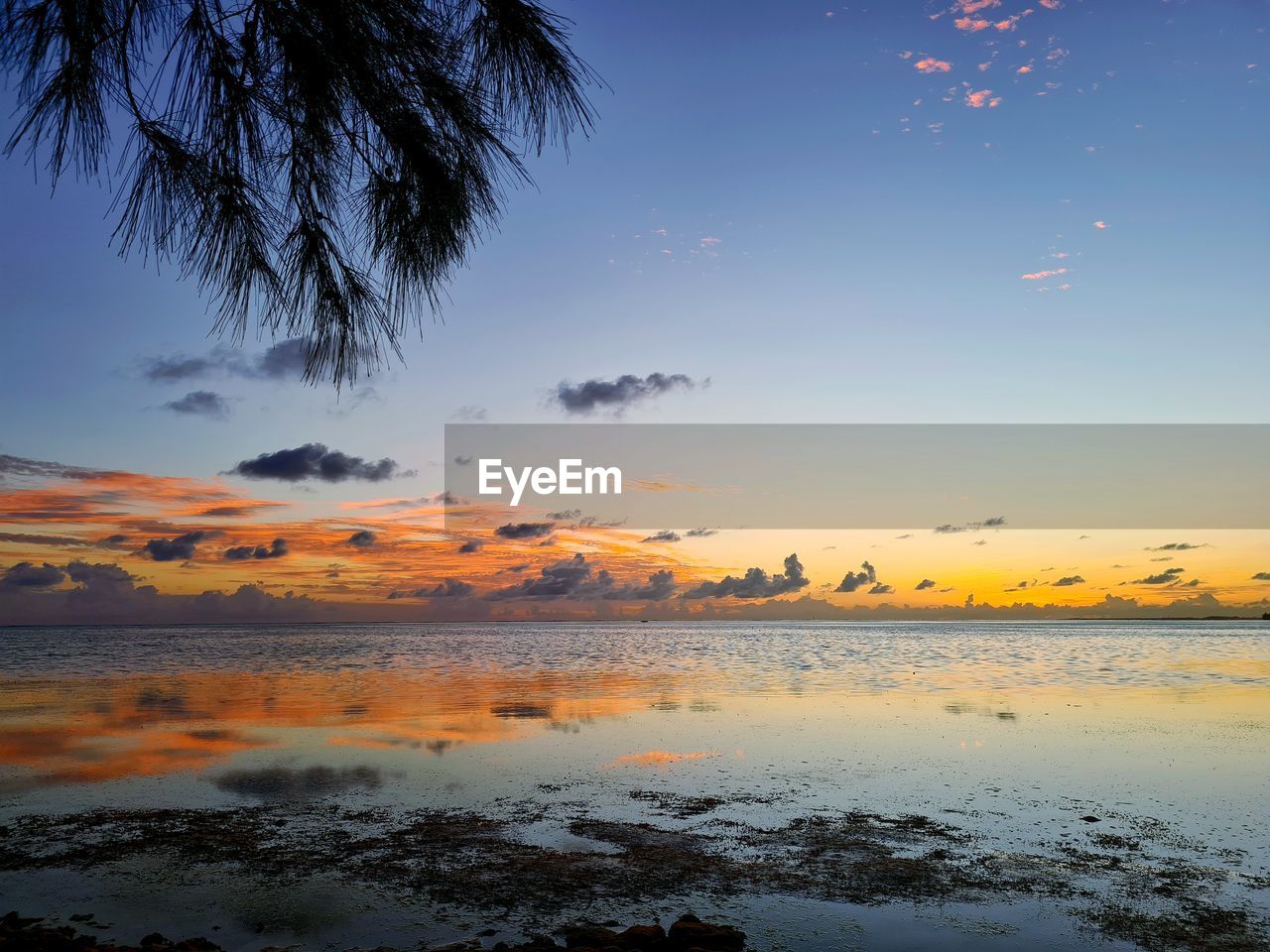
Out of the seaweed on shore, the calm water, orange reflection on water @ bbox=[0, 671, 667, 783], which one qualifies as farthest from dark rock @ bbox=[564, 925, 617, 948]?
orange reflection on water @ bbox=[0, 671, 667, 783]

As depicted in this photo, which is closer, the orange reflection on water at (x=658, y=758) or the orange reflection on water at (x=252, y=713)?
the orange reflection on water at (x=658, y=758)

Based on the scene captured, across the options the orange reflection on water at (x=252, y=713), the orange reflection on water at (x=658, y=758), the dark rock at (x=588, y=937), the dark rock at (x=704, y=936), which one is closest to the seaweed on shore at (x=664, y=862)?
the dark rock at (x=588, y=937)

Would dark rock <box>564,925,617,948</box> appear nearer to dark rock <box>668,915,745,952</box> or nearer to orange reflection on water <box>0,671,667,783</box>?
dark rock <box>668,915,745,952</box>

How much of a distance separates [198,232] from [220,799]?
21.7ft

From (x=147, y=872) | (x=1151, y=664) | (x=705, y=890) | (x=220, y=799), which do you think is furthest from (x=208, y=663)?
(x=1151, y=664)

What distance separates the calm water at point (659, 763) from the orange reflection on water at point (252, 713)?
89 mm

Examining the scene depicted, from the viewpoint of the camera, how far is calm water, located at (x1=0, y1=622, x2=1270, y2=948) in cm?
548

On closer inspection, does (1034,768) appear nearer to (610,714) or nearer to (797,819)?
(797,819)

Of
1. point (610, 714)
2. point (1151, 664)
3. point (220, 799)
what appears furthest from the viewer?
point (1151, 664)

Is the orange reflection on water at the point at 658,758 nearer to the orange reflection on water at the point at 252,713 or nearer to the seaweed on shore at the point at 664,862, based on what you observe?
the orange reflection on water at the point at 252,713

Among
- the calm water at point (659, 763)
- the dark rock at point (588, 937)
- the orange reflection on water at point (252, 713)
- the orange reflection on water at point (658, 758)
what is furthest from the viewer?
the orange reflection on water at point (252, 713)

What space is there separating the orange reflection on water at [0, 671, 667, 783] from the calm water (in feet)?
0.29

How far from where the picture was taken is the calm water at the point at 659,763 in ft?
18.0

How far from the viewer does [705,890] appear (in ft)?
19.0
